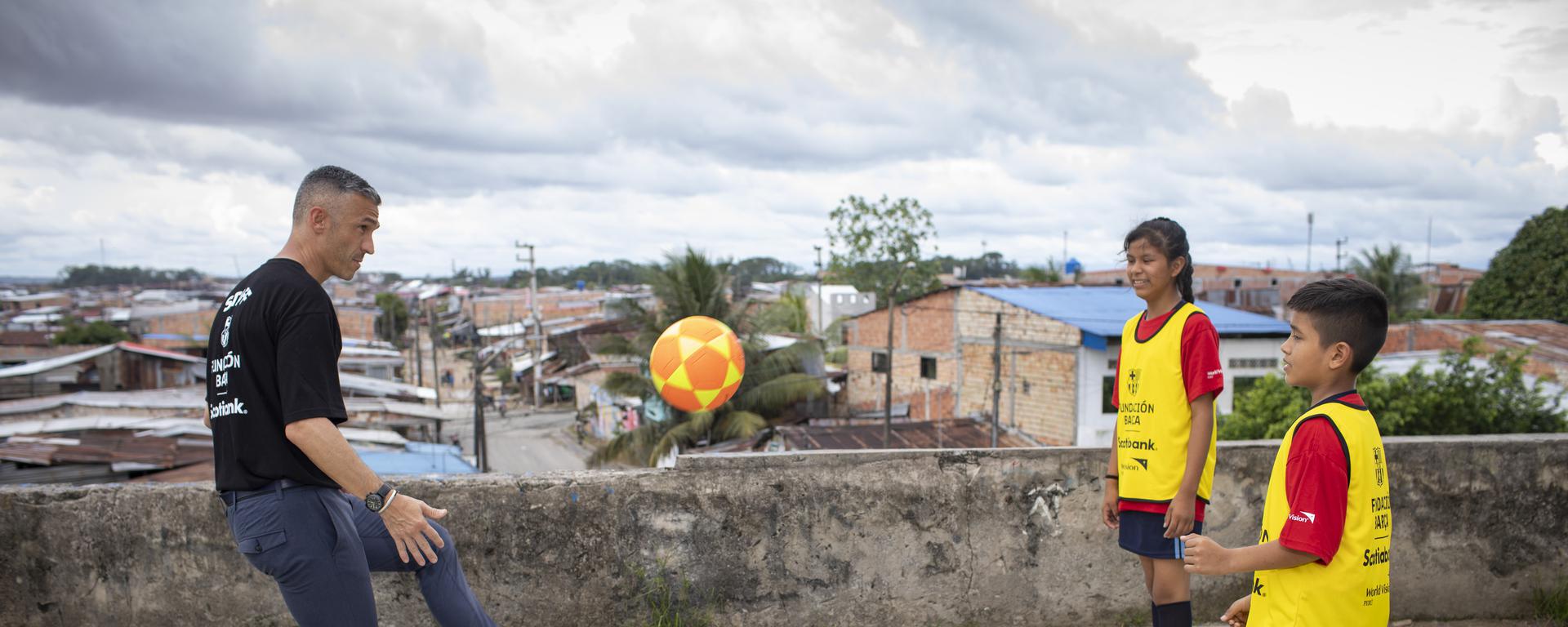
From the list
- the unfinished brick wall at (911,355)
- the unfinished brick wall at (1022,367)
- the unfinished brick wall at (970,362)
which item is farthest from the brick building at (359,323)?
the unfinished brick wall at (1022,367)

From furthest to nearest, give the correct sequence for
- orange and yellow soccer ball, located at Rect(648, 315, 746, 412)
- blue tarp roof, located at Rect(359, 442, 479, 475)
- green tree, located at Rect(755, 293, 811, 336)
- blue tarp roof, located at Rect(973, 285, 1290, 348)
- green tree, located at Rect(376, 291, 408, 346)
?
green tree, located at Rect(376, 291, 408, 346) < green tree, located at Rect(755, 293, 811, 336) < blue tarp roof, located at Rect(973, 285, 1290, 348) < blue tarp roof, located at Rect(359, 442, 479, 475) < orange and yellow soccer ball, located at Rect(648, 315, 746, 412)

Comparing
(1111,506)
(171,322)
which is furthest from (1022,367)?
(171,322)

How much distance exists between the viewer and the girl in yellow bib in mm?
2492

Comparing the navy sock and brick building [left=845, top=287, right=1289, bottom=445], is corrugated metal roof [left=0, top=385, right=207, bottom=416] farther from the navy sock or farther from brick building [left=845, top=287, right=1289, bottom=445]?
the navy sock

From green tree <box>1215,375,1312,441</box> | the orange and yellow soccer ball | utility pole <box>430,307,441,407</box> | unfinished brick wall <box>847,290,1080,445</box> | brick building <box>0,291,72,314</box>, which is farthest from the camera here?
brick building <box>0,291,72,314</box>

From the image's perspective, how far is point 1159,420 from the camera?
8.48 feet

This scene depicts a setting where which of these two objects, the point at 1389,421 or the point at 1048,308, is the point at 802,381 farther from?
the point at 1389,421

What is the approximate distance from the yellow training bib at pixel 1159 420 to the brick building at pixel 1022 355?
520 inches

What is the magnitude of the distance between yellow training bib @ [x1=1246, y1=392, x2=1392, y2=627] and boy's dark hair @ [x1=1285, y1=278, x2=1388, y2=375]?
0.14 metres

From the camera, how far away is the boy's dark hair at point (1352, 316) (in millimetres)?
1972

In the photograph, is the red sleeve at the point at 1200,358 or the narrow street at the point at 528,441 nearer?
the red sleeve at the point at 1200,358

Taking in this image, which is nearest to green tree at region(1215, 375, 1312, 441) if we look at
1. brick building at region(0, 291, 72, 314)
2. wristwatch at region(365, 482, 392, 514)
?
wristwatch at region(365, 482, 392, 514)

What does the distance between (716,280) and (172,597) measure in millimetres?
17983

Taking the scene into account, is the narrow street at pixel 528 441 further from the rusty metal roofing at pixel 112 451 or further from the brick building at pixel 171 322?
the brick building at pixel 171 322
